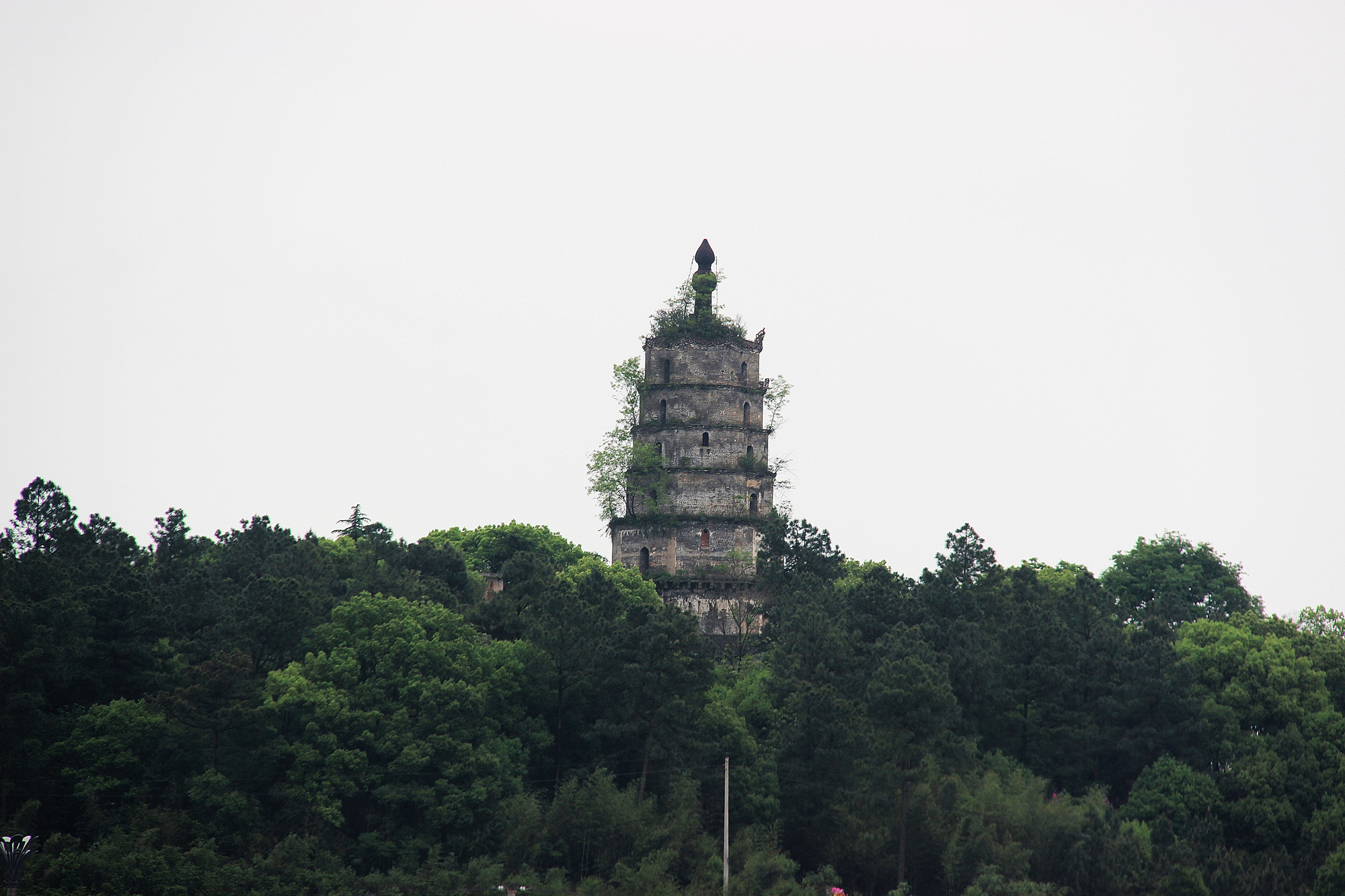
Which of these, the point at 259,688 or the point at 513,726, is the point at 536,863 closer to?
the point at 513,726

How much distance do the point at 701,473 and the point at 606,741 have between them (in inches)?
838

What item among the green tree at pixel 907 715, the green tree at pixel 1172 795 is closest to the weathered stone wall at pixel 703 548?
the green tree at pixel 907 715

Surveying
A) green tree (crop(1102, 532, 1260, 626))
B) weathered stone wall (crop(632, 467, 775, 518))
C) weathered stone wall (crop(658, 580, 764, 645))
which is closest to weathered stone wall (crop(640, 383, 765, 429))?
weathered stone wall (crop(632, 467, 775, 518))

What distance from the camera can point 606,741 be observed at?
57.7m

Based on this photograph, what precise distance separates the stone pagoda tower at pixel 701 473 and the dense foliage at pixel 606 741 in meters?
9.91

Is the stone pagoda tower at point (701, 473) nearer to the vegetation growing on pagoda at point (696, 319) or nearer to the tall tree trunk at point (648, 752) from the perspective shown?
the vegetation growing on pagoda at point (696, 319)

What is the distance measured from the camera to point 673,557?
76.1m

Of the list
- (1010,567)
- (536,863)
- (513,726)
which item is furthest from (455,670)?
(1010,567)

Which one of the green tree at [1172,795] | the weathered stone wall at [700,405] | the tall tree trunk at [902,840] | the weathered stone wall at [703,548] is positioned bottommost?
the tall tree trunk at [902,840]

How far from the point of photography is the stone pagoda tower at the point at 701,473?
75438 mm

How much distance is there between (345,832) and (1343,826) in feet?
105

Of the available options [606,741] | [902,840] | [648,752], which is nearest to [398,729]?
[606,741]

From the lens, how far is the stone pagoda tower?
75438 millimetres

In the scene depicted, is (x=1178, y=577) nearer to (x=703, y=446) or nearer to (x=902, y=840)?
(x=703, y=446)
